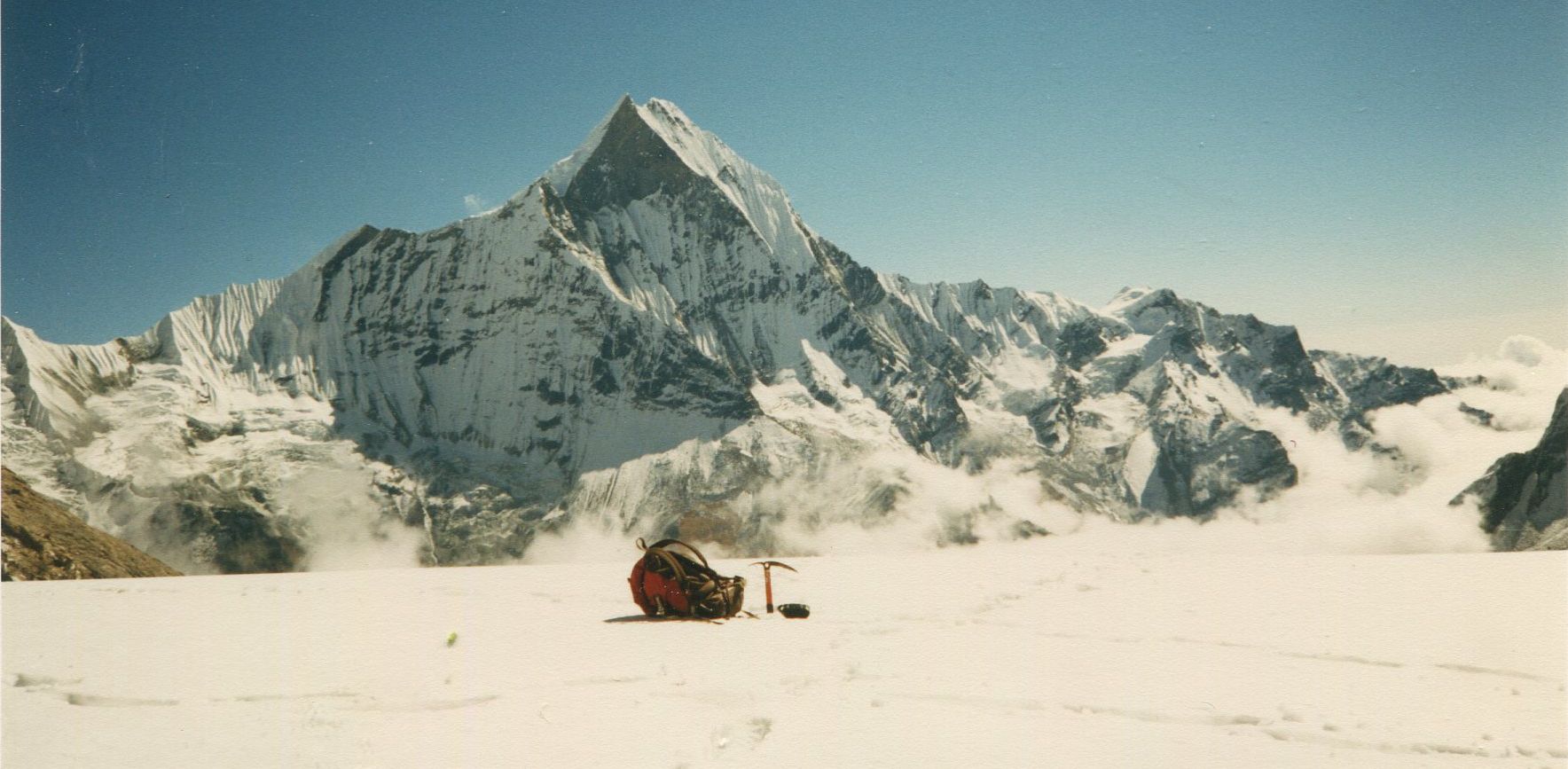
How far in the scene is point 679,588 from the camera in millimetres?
15680

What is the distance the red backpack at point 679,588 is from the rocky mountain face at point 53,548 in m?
30.1

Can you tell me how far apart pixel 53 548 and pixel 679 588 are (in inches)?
1479

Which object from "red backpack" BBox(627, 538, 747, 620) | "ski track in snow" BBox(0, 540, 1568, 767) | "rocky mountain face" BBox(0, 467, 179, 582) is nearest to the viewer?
"ski track in snow" BBox(0, 540, 1568, 767)

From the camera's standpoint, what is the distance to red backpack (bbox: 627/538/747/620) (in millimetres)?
15609

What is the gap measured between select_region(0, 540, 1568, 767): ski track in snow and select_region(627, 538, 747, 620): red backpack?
504mm

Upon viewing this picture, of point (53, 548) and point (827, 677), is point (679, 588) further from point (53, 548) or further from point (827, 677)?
point (53, 548)

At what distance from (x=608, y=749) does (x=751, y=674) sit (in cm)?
304

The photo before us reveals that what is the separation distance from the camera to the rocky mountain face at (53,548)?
35.4m

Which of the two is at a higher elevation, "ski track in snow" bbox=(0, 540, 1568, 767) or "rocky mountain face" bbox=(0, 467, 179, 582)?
"rocky mountain face" bbox=(0, 467, 179, 582)

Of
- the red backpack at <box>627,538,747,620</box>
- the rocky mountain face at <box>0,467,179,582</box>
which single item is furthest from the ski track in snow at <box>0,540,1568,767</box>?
the rocky mountain face at <box>0,467,179,582</box>

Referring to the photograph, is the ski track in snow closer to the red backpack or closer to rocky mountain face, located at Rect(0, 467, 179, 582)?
the red backpack

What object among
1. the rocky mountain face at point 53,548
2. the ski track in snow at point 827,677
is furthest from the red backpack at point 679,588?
the rocky mountain face at point 53,548

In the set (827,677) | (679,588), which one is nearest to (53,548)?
(679,588)

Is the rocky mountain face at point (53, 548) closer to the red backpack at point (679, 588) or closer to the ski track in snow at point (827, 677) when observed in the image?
the ski track in snow at point (827, 677)
